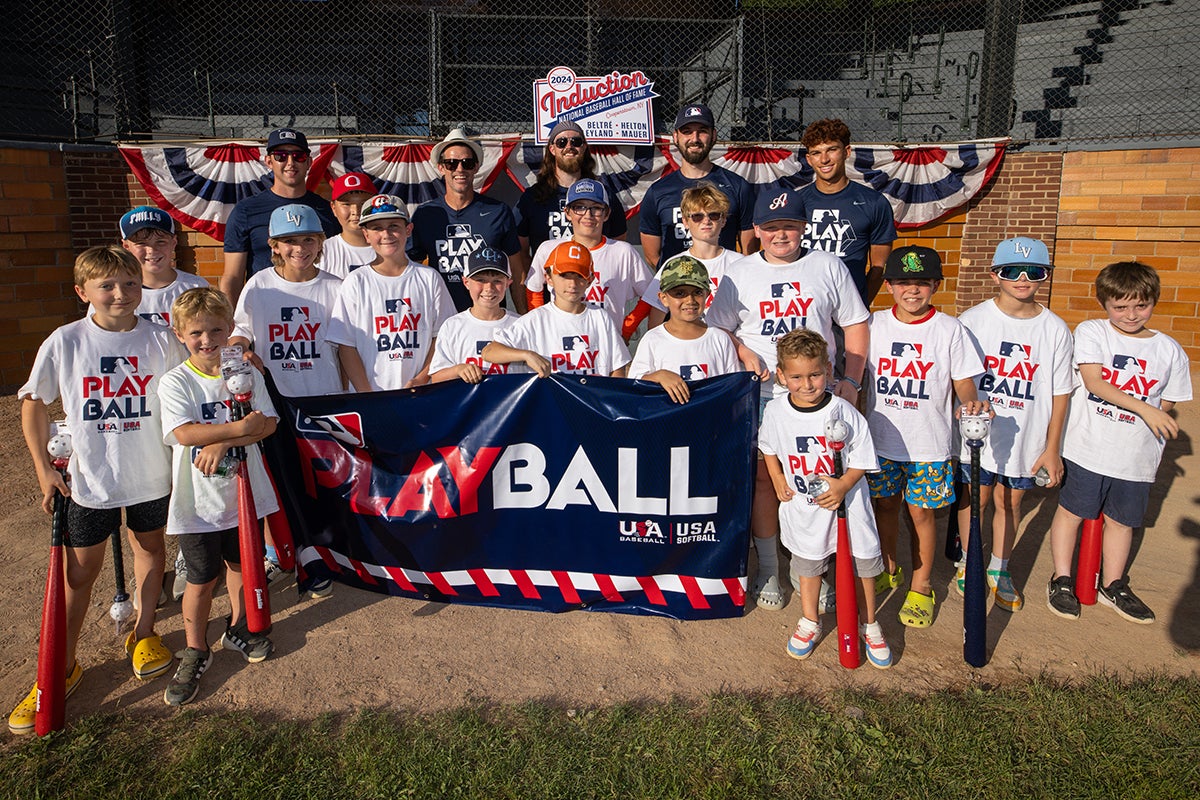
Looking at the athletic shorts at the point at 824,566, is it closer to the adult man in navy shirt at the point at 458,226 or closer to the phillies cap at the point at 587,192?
the phillies cap at the point at 587,192

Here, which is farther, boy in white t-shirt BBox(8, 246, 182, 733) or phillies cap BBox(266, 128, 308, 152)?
phillies cap BBox(266, 128, 308, 152)

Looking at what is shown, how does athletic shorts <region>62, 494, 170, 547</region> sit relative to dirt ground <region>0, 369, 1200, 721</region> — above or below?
above

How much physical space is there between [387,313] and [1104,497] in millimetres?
3985

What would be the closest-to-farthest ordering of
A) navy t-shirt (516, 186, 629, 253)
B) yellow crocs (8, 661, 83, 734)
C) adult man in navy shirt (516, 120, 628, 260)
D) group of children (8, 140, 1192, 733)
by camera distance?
yellow crocs (8, 661, 83, 734) < group of children (8, 140, 1192, 733) < adult man in navy shirt (516, 120, 628, 260) < navy t-shirt (516, 186, 629, 253)

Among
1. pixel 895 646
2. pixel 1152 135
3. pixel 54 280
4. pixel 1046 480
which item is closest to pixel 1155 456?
pixel 1046 480

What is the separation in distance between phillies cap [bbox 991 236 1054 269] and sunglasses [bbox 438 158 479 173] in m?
3.18

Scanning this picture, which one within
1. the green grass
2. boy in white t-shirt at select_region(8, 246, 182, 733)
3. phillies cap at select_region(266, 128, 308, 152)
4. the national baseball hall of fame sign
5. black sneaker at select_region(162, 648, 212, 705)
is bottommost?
the green grass

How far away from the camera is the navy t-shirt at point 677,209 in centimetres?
523

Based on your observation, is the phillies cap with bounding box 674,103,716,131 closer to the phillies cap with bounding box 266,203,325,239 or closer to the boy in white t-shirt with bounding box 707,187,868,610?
the boy in white t-shirt with bounding box 707,187,868,610

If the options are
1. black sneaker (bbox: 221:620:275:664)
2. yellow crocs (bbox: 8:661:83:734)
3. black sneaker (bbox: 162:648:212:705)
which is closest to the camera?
yellow crocs (bbox: 8:661:83:734)

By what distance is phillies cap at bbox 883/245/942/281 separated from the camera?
393 cm

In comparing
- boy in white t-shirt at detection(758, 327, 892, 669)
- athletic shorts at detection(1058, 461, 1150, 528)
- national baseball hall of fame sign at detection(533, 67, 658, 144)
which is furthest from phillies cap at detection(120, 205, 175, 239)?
national baseball hall of fame sign at detection(533, 67, 658, 144)

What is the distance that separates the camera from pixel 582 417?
398cm

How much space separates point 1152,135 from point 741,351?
23.4 ft
